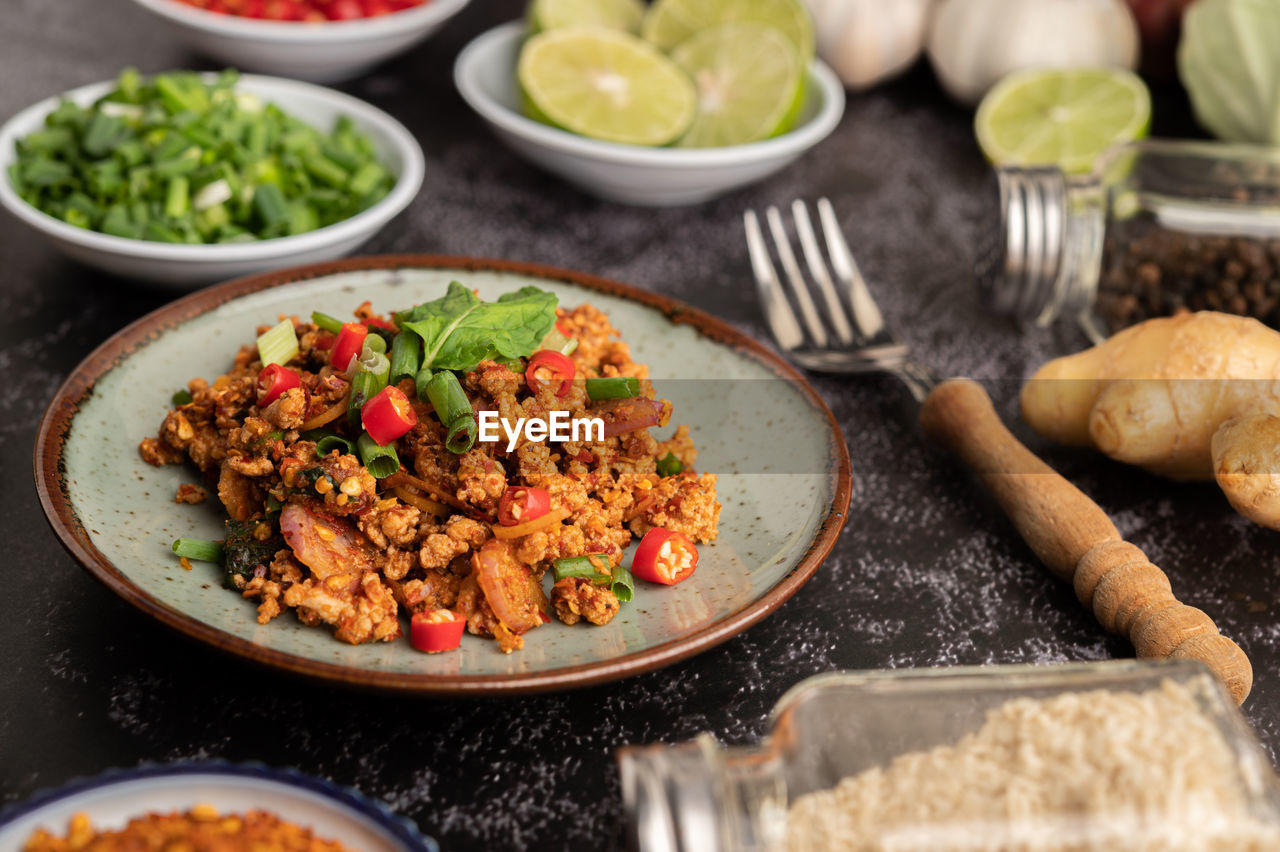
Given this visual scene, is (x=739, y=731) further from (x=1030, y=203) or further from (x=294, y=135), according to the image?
(x=294, y=135)

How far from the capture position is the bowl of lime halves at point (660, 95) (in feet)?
9.34

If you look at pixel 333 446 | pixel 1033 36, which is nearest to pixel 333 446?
pixel 333 446

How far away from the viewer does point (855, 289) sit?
264 cm

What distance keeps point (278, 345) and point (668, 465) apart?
71cm

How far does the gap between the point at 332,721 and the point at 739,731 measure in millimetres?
601

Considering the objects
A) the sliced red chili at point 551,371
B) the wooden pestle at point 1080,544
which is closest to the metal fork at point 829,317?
the wooden pestle at point 1080,544

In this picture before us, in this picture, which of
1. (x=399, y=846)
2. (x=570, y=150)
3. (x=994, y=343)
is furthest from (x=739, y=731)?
(x=570, y=150)

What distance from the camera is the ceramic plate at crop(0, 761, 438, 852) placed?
1.17m

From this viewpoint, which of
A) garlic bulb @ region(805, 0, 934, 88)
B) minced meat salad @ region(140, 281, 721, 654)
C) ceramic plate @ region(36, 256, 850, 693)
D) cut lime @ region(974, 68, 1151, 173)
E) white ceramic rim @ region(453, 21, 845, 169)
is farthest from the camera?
garlic bulb @ region(805, 0, 934, 88)

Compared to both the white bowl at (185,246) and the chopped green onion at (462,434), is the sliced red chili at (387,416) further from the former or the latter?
the white bowl at (185,246)

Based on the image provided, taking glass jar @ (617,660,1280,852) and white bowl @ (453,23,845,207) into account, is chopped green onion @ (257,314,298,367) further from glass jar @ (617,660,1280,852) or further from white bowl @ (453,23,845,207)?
white bowl @ (453,23,845,207)

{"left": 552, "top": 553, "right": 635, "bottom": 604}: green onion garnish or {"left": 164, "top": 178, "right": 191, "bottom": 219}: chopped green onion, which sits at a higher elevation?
{"left": 164, "top": 178, "right": 191, "bottom": 219}: chopped green onion

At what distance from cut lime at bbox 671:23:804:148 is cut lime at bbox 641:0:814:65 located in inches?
5.1

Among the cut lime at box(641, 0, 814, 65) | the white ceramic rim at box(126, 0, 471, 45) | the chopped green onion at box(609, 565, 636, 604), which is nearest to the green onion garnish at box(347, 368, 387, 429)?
the chopped green onion at box(609, 565, 636, 604)
